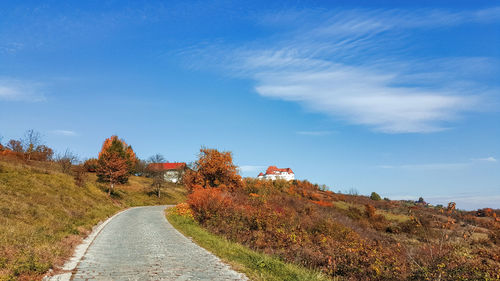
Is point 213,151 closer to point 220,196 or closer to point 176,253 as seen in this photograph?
point 220,196

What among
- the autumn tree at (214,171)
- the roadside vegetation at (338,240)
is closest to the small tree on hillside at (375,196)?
the roadside vegetation at (338,240)

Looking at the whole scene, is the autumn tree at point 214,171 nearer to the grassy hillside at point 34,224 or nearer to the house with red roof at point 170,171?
the grassy hillside at point 34,224

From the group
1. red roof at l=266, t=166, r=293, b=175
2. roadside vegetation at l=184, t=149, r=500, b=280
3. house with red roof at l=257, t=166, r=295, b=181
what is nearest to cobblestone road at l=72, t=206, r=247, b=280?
roadside vegetation at l=184, t=149, r=500, b=280

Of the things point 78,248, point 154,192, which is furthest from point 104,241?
point 154,192

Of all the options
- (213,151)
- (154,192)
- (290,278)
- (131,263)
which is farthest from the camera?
(154,192)

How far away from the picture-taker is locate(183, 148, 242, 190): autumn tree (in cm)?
3184

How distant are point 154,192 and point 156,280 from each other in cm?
5749

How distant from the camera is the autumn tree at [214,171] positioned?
31844mm

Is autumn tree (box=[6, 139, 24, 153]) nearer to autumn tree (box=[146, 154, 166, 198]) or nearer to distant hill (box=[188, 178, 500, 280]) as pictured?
autumn tree (box=[146, 154, 166, 198])

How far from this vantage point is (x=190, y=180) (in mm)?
32469

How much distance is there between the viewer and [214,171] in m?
31.7

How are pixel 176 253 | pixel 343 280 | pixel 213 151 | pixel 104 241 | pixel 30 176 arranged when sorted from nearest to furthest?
1. pixel 343 280
2. pixel 176 253
3. pixel 104 241
4. pixel 30 176
5. pixel 213 151

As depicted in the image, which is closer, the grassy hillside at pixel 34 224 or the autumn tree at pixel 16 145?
the grassy hillside at pixel 34 224

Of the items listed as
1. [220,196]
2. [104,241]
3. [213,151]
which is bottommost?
[104,241]
